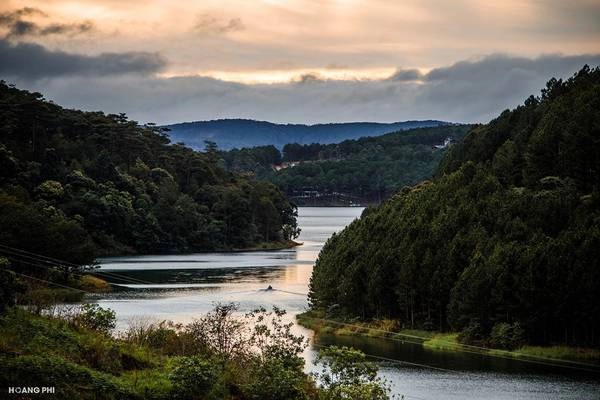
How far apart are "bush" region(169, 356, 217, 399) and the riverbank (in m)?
32.0

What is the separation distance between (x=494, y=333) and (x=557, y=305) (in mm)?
4764

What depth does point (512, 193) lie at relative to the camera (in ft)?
230

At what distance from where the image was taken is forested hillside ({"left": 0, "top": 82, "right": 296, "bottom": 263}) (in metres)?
136

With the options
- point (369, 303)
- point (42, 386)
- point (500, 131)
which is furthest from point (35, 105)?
point (42, 386)

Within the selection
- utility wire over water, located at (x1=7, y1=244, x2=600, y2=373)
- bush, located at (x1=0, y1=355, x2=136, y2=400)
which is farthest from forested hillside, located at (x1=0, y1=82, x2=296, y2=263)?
bush, located at (x1=0, y1=355, x2=136, y2=400)

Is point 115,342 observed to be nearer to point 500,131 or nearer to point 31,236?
point 31,236

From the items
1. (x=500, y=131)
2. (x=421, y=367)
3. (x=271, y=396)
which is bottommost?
(x=421, y=367)

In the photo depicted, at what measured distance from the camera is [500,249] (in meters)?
60.8

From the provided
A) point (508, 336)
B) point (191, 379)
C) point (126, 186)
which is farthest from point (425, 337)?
point (126, 186)

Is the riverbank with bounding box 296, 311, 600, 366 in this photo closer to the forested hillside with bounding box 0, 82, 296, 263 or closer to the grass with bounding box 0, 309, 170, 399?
the grass with bounding box 0, 309, 170, 399

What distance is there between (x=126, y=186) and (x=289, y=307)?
7713 centimetres

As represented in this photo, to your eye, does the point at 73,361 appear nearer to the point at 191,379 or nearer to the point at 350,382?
the point at 191,379

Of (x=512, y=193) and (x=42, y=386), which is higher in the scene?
(x=512, y=193)

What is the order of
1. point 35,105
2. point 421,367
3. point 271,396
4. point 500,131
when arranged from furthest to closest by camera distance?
1. point 35,105
2. point 500,131
3. point 421,367
4. point 271,396
